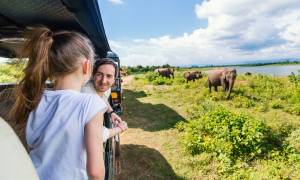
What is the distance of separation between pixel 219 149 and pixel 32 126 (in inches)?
225

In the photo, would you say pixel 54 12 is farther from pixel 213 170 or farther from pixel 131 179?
pixel 213 170

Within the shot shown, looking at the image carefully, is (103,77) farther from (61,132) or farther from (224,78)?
(224,78)

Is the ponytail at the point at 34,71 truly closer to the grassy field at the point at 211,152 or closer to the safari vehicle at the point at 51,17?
the safari vehicle at the point at 51,17

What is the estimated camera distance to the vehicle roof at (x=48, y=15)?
300 centimetres

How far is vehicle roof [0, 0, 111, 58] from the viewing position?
118 inches

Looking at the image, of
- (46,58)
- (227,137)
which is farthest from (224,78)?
(46,58)

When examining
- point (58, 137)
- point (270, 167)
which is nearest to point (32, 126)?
point (58, 137)

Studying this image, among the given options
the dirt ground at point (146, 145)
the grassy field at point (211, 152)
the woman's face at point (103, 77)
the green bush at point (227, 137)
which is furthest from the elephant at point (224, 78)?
the woman's face at point (103, 77)

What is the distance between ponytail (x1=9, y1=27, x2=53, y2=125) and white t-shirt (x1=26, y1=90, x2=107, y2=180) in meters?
0.06

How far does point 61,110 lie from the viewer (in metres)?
1.71

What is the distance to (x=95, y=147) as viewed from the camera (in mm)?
1664

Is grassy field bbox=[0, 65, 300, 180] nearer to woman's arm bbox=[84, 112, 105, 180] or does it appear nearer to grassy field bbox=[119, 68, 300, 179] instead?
grassy field bbox=[119, 68, 300, 179]

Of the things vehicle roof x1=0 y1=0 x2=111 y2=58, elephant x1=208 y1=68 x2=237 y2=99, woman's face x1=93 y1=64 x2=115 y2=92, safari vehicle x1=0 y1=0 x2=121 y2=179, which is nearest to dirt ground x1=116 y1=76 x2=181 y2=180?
safari vehicle x1=0 y1=0 x2=121 y2=179

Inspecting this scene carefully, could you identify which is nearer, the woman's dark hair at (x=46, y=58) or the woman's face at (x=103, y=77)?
the woman's dark hair at (x=46, y=58)
